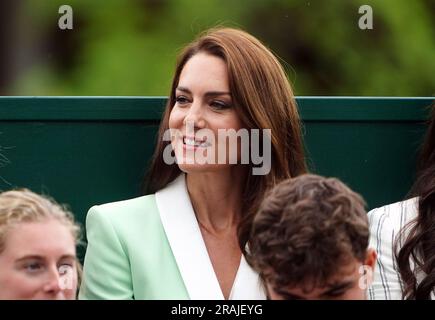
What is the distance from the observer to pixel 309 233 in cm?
315

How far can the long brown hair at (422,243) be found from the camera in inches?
153

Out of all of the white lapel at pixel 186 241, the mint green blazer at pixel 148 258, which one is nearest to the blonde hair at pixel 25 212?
the mint green blazer at pixel 148 258

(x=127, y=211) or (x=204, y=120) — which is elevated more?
(x=204, y=120)

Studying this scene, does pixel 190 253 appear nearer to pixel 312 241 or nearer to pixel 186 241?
pixel 186 241

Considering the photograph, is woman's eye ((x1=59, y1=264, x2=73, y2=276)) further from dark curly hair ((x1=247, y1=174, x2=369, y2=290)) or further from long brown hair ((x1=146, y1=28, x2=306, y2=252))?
long brown hair ((x1=146, y1=28, x2=306, y2=252))

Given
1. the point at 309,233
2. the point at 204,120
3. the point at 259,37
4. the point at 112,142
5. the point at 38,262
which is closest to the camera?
the point at 309,233

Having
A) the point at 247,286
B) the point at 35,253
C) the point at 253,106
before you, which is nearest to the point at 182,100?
the point at 253,106

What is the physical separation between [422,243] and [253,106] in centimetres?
64

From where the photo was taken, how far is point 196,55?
4.00 meters

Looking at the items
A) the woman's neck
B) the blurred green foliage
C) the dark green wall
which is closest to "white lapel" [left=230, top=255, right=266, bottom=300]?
the woman's neck

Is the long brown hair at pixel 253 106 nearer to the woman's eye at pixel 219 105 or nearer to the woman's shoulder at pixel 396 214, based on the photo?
the woman's eye at pixel 219 105

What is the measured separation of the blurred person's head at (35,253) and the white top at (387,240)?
3.31 feet
